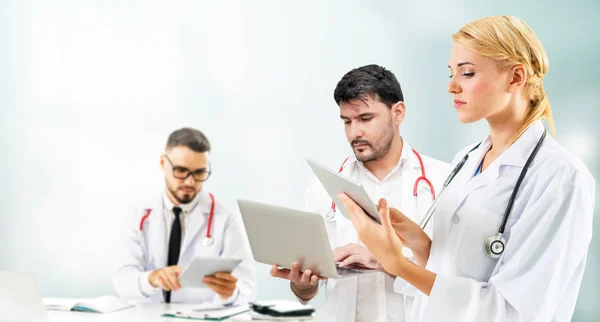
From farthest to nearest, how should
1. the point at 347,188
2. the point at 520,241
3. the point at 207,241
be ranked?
the point at 207,241, the point at 347,188, the point at 520,241

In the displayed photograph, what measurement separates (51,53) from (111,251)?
5.73 feet

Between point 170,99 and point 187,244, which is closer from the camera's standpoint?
point 187,244

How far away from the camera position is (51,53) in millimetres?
5258

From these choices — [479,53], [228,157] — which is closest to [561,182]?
[479,53]

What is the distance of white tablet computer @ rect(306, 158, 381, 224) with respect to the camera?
1584 millimetres

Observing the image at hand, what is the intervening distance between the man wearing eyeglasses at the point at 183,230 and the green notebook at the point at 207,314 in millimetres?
589

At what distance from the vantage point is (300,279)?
2.04 metres

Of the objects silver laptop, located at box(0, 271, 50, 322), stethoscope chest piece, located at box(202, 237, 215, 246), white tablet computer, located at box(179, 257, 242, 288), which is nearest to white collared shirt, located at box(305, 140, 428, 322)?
white tablet computer, located at box(179, 257, 242, 288)

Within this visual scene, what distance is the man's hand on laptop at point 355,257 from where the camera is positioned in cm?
212

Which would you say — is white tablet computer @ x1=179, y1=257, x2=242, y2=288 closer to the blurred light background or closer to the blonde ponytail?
the blurred light background

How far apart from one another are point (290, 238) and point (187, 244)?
2192 mm

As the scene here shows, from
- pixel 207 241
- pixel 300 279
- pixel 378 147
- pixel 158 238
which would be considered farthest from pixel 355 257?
pixel 158 238

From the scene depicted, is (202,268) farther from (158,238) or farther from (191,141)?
(191,141)

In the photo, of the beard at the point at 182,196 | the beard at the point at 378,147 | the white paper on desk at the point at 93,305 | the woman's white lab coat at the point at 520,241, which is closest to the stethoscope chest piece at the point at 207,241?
the beard at the point at 182,196
